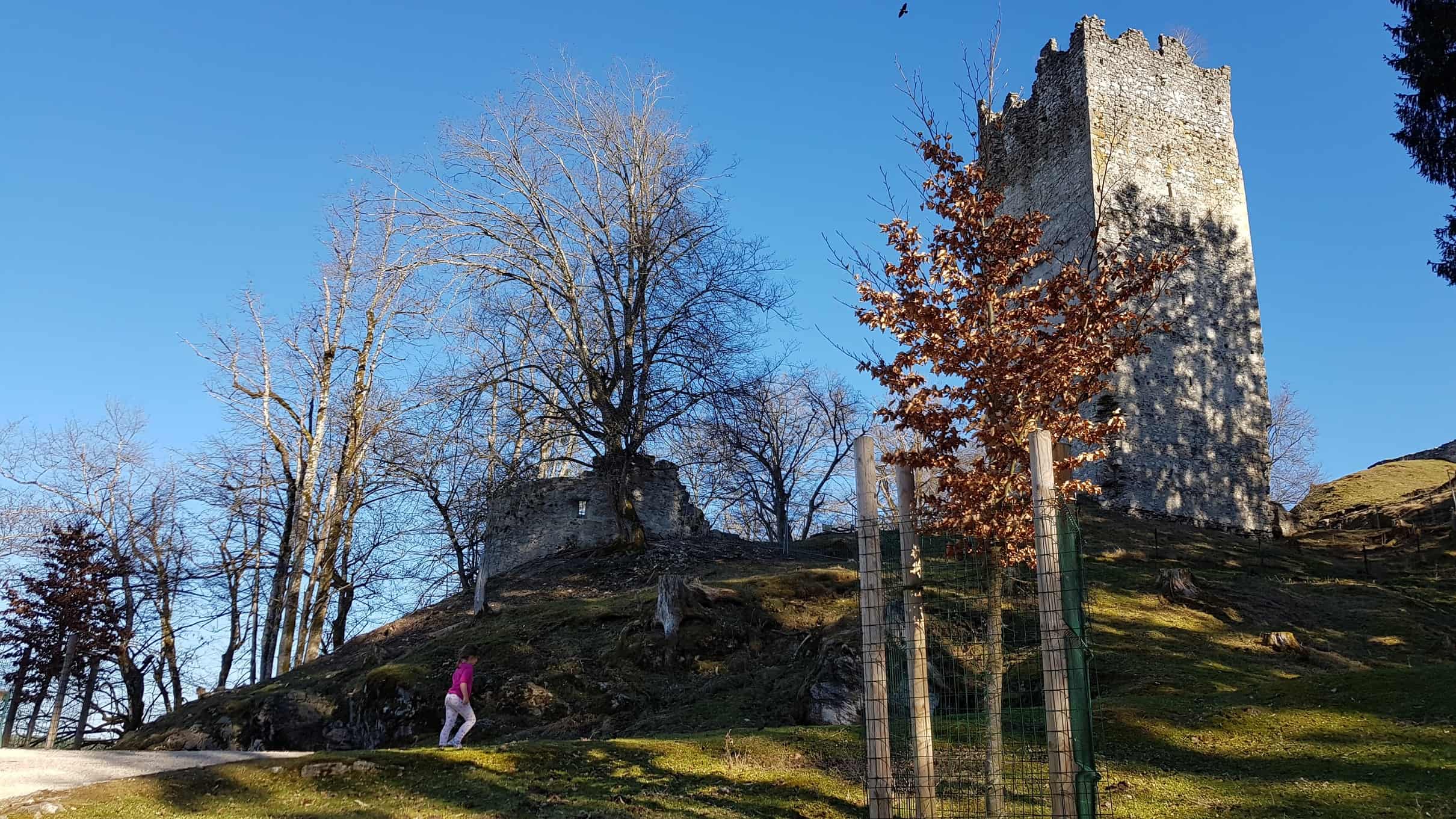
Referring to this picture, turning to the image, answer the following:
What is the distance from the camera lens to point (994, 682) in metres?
7.63

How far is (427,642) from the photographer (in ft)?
61.7

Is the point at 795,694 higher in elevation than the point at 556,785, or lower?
higher

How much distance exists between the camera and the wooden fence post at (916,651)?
7367 millimetres

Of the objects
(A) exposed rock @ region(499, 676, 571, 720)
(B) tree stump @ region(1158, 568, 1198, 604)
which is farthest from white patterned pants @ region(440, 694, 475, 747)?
(B) tree stump @ region(1158, 568, 1198, 604)

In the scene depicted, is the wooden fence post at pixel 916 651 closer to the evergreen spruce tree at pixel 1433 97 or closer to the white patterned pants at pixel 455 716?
the white patterned pants at pixel 455 716

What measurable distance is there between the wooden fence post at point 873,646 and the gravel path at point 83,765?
5.66 meters

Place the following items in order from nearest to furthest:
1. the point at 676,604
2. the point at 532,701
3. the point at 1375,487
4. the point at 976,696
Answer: the point at 976,696 → the point at 532,701 → the point at 676,604 → the point at 1375,487

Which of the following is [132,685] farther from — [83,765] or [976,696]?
[976,696]

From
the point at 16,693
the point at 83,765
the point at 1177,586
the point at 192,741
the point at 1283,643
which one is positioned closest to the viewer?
the point at 83,765

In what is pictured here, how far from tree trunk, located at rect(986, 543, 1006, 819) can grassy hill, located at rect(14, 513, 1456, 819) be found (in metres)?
1.20

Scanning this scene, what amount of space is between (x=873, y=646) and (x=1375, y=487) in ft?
95.8

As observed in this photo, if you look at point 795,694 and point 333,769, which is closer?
point 333,769

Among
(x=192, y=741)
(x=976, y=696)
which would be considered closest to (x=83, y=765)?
(x=192, y=741)

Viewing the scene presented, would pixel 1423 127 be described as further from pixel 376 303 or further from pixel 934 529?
pixel 376 303
